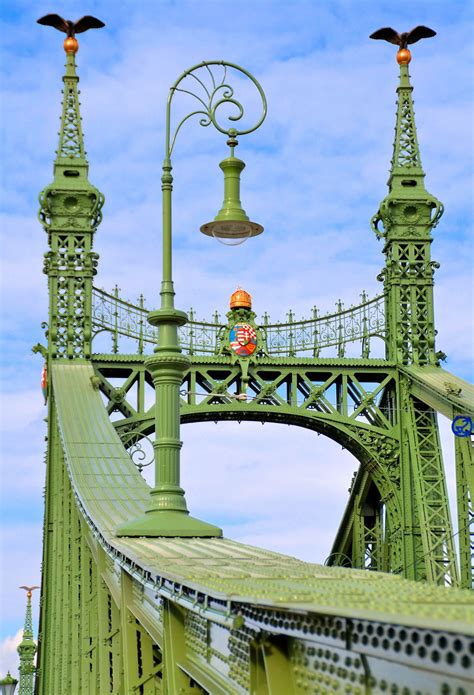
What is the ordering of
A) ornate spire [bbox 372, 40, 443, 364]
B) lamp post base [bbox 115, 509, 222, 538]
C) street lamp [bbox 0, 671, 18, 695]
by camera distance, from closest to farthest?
lamp post base [bbox 115, 509, 222, 538] → street lamp [bbox 0, 671, 18, 695] → ornate spire [bbox 372, 40, 443, 364]

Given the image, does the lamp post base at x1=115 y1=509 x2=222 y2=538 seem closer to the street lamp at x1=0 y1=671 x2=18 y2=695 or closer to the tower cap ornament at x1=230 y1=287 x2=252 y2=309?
the street lamp at x1=0 y1=671 x2=18 y2=695

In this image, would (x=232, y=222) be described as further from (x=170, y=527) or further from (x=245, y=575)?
(x=245, y=575)

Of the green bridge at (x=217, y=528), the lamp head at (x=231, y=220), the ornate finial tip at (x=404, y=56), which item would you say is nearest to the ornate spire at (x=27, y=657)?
the green bridge at (x=217, y=528)

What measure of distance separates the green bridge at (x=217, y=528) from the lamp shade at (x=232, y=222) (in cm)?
3

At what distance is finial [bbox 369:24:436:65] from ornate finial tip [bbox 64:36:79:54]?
8.88 m

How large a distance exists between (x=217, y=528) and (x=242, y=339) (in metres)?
22.3

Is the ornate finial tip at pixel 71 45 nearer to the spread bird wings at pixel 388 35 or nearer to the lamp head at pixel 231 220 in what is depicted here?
the spread bird wings at pixel 388 35

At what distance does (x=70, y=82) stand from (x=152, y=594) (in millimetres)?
28014

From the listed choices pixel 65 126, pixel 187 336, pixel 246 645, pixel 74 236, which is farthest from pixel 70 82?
pixel 246 645

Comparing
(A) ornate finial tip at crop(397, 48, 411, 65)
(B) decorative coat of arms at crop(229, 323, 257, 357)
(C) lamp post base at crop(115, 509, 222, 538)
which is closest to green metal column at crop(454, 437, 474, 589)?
(B) decorative coat of arms at crop(229, 323, 257, 357)

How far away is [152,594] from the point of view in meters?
14.3

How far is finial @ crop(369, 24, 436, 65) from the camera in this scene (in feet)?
137

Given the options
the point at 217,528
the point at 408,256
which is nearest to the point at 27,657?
the point at 408,256

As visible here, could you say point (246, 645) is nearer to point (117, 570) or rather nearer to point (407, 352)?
point (117, 570)
